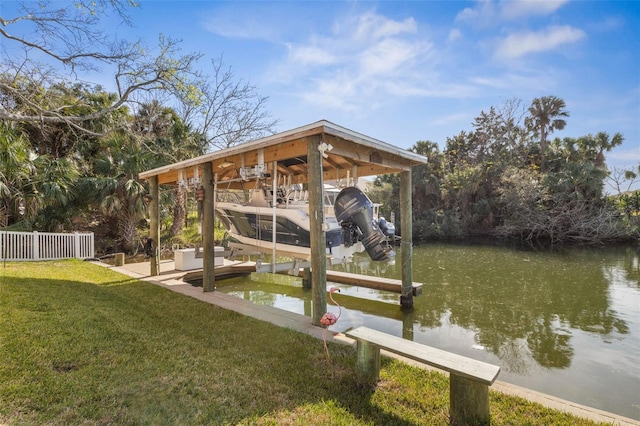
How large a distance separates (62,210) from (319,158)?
34.9 feet

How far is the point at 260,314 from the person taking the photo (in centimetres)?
480

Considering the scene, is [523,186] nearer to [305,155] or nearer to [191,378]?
[305,155]

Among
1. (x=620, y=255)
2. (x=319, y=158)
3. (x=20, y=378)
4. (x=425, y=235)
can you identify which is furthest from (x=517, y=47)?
(x=425, y=235)

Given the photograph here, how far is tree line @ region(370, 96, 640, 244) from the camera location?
19547 millimetres

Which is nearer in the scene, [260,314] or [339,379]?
[339,379]

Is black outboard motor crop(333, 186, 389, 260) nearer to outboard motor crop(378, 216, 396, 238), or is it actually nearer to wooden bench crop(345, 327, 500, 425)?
outboard motor crop(378, 216, 396, 238)

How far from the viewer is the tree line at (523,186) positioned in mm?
19547

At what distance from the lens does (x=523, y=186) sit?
2064 centimetres

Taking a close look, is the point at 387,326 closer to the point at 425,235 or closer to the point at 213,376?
the point at 213,376

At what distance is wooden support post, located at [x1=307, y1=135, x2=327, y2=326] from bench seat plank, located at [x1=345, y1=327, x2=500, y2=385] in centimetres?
130

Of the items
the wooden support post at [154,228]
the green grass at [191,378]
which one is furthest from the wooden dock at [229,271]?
the green grass at [191,378]

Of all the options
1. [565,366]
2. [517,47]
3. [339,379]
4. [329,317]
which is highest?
[517,47]

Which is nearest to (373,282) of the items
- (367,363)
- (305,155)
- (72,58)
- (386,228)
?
(386,228)

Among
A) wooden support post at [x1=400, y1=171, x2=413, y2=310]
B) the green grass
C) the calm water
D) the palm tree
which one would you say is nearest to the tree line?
the palm tree
